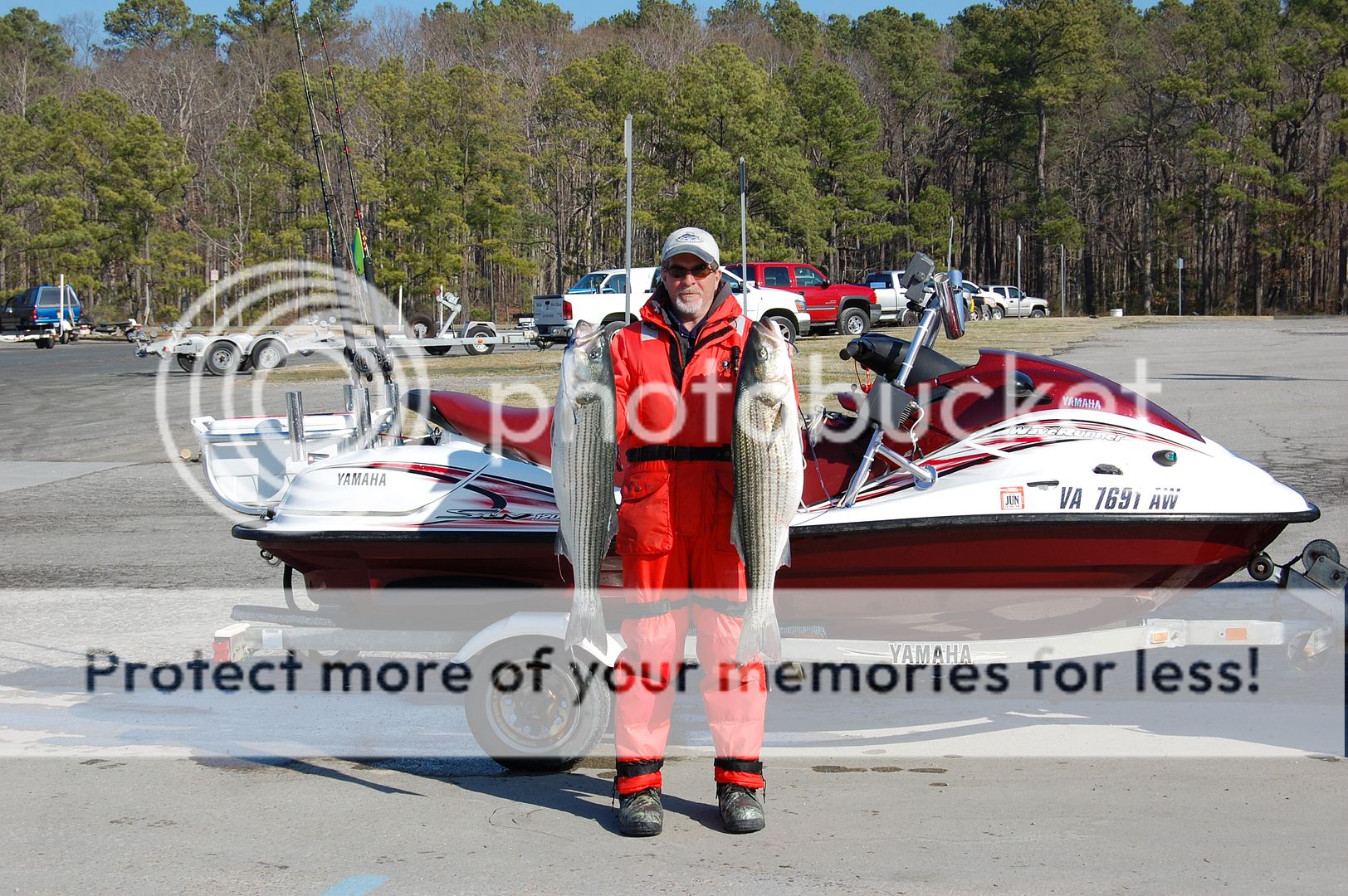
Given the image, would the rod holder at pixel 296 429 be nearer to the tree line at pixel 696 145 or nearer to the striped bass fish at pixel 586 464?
the striped bass fish at pixel 586 464

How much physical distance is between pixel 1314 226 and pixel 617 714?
75617 mm

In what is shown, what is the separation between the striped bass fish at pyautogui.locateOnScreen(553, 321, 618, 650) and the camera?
151 inches

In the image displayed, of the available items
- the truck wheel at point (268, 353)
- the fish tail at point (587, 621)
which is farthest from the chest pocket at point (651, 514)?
Answer: the truck wheel at point (268, 353)

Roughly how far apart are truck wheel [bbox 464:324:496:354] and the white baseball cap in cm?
2250

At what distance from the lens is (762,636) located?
3.94 m

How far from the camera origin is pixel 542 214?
5691 cm

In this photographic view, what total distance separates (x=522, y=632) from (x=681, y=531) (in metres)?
0.95

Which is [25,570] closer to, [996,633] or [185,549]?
[185,549]

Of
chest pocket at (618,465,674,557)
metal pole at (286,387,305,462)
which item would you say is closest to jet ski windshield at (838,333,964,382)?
chest pocket at (618,465,674,557)

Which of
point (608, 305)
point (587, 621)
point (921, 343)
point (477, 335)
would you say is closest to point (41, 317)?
point (477, 335)

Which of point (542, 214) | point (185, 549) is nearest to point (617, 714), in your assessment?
point (185, 549)

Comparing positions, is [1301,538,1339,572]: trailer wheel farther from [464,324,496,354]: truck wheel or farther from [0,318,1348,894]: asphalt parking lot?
[464,324,496,354]: truck wheel

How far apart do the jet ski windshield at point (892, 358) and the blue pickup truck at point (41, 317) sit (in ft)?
139

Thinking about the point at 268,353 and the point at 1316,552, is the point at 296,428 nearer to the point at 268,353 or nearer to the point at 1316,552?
the point at 1316,552
